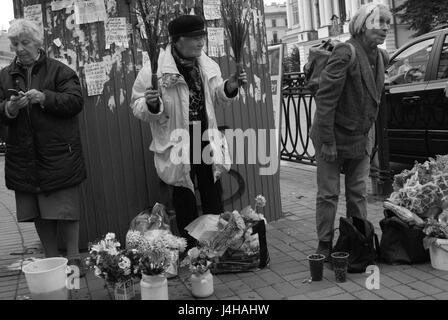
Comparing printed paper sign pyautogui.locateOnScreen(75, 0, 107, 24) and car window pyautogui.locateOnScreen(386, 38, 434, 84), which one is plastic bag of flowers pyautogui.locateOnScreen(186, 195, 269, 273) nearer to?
printed paper sign pyautogui.locateOnScreen(75, 0, 107, 24)

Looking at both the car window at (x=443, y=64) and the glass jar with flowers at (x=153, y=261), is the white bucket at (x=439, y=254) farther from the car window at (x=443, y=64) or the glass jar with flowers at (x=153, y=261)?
the car window at (x=443, y=64)

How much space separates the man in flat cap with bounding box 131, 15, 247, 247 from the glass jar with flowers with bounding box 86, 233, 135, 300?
2.70 feet

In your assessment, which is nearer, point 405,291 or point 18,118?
point 405,291

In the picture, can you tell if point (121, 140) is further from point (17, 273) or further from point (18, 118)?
point (17, 273)

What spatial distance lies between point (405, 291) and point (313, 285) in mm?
586

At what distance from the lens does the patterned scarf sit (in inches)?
157

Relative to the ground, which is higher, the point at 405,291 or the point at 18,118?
the point at 18,118

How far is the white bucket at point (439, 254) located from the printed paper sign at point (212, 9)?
2673 mm

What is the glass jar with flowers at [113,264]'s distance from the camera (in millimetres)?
3291

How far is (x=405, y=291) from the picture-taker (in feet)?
11.0

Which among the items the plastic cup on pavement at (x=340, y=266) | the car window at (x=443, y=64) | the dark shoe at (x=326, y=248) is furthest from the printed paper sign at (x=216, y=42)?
the car window at (x=443, y=64)

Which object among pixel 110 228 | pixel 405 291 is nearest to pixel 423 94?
pixel 405 291

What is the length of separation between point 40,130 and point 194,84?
118cm

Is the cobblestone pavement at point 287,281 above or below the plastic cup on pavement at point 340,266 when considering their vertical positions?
below
